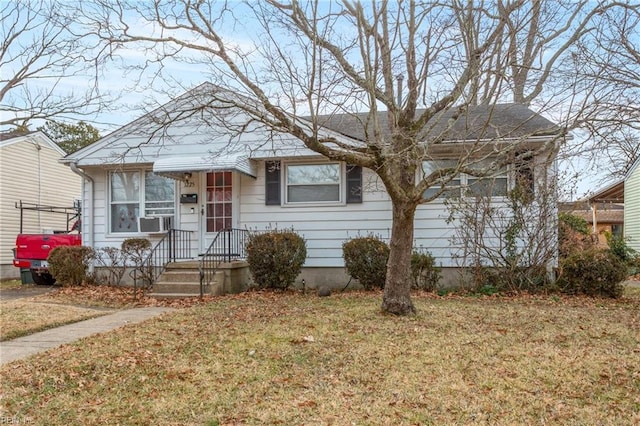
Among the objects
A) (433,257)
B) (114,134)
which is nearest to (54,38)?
(114,134)

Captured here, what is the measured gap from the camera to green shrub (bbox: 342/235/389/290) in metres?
9.64

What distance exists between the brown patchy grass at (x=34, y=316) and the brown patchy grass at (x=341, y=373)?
46.0 inches

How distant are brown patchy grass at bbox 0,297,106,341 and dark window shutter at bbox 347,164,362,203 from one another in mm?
5539

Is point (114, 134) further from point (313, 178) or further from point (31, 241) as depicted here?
point (313, 178)

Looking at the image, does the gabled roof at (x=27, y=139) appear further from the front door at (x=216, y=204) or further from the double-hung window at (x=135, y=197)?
the front door at (x=216, y=204)

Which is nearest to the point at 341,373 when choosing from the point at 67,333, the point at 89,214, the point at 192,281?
the point at 67,333

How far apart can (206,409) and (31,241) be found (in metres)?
11.2

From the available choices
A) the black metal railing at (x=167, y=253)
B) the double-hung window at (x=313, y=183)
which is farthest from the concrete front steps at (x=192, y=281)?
the double-hung window at (x=313, y=183)

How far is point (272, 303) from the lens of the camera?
8.40 meters

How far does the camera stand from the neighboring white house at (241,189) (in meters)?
10.5

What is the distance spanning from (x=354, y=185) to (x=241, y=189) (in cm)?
269

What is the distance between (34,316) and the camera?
23.2ft

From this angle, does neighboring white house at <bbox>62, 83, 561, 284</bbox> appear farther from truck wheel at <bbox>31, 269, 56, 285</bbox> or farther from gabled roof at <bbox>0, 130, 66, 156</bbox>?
gabled roof at <bbox>0, 130, 66, 156</bbox>

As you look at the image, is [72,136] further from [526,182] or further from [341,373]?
[341,373]
